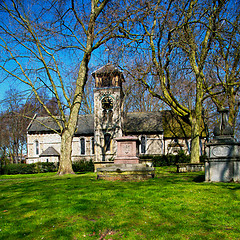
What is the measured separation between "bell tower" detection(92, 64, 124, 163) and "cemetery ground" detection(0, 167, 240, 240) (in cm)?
2390

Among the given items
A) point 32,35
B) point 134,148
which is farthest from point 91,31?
point 134,148

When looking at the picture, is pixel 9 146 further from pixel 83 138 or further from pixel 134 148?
pixel 134 148

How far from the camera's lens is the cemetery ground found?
4.13m

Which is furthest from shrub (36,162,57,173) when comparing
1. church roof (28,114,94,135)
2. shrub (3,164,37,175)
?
church roof (28,114,94,135)

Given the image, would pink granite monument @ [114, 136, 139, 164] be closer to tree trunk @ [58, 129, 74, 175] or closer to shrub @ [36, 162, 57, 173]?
tree trunk @ [58, 129, 74, 175]

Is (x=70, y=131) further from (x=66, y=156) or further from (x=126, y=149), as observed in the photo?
(x=126, y=149)

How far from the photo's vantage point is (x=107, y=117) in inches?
1252

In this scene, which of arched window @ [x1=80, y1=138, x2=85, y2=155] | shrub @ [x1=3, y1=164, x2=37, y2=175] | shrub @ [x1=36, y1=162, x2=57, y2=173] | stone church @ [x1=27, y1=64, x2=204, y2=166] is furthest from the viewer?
arched window @ [x1=80, y1=138, x2=85, y2=155]

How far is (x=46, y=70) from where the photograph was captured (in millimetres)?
16406

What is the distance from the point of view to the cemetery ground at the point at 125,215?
163 inches

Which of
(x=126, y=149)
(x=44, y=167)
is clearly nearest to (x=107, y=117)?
(x=44, y=167)

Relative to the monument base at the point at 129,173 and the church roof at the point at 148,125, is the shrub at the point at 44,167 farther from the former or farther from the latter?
the monument base at the point at 129,173

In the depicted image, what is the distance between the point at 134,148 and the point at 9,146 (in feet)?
123

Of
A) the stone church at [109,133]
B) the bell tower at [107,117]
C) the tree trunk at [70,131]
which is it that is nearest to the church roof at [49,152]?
the stone church at [109,133]
